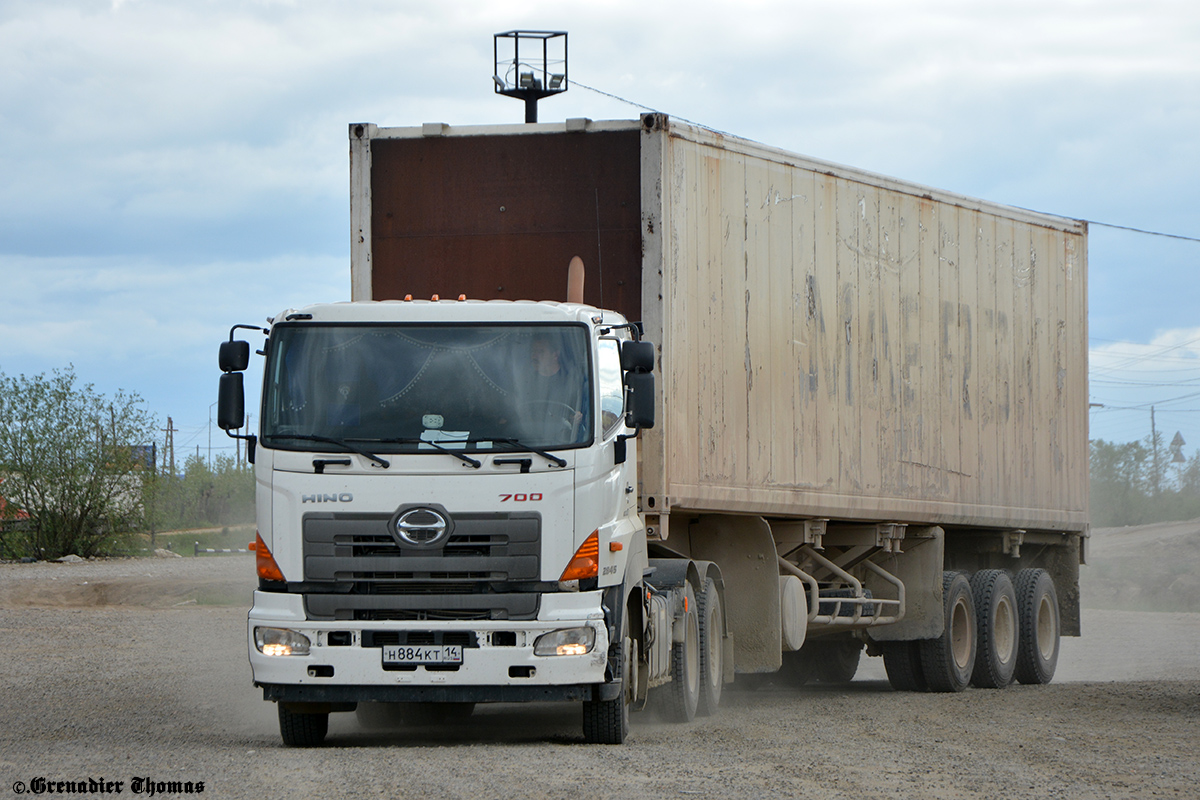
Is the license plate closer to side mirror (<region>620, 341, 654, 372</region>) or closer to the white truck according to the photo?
the white truck

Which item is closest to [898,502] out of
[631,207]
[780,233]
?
[780,233]

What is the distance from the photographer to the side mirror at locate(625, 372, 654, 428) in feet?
28.8

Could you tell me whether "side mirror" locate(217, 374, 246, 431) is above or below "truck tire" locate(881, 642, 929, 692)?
above

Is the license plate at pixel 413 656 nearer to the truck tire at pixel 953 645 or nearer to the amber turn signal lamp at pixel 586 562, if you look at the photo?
the amber turn signal lamp at pixel 586 562

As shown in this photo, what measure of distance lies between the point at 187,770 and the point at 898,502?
298 inches

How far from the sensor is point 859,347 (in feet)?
43.0

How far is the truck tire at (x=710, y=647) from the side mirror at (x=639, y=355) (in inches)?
108

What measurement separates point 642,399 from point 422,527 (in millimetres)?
1441

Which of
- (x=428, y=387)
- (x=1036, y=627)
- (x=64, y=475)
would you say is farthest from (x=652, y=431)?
(x=64, y=475)

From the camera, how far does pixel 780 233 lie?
1204 cm

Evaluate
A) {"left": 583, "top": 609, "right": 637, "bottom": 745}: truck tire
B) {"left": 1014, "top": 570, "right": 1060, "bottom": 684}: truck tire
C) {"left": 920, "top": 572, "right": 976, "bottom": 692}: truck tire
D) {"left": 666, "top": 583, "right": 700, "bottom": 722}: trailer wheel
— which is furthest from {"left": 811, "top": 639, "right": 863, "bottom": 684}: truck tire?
{"left": 583, "top": 609, "right": 637, "bottom": 745}: truck tire

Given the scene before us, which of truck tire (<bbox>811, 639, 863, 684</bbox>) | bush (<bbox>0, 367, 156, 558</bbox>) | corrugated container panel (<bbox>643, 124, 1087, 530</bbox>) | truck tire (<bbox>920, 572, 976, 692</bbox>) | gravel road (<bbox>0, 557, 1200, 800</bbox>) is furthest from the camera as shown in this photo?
bush (<bbox>0, 367, 156, 558</bbox>)

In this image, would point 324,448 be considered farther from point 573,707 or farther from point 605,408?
point 573,707

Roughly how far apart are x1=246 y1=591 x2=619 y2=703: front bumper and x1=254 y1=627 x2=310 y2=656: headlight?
0.03 m
